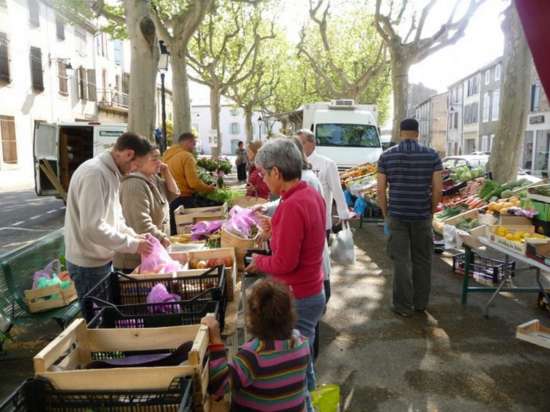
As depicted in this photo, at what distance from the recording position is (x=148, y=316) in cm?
254

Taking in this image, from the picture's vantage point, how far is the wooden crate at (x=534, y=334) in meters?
3.82

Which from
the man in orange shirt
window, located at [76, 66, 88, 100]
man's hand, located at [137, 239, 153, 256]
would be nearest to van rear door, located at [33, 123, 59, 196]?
the man in orange shirt

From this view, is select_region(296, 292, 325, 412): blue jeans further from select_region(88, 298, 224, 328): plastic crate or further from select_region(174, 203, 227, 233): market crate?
select_region(174, 203, 227, 233): market crate

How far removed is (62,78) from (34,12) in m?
4.12

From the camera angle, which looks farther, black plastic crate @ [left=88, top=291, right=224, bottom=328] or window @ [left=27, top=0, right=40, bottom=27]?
window @ [left=27, top=0, right=40, bottom=27]

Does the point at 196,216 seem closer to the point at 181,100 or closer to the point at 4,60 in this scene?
the point at 181,100

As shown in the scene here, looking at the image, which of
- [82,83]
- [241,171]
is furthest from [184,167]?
[82,83]

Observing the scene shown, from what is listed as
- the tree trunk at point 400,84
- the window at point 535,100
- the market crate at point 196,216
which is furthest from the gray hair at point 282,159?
the window at point 535,100

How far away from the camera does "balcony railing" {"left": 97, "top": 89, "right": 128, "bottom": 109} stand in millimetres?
35156

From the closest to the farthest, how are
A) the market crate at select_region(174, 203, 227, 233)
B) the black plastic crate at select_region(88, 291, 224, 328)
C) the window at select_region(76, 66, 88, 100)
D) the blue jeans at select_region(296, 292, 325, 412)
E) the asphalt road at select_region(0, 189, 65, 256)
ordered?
1. the black plastic crate at select_region(88, 291, 224, 328)
2. the blue jeans at select_region(296, 292, 325, 412)
3. the market crate at select_region(174, 203, 227, 233)
4. the asphalt road at select_region(0, 189, 65, 256)
5. the window at select_region(76, 66, 88, 100)

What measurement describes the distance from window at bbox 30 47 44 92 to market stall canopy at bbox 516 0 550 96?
28.4 metres

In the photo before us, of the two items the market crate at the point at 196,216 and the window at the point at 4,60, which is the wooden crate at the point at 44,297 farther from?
the window at the point at 4,60

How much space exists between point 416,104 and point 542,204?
7442 cm

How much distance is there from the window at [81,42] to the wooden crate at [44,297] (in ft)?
102
